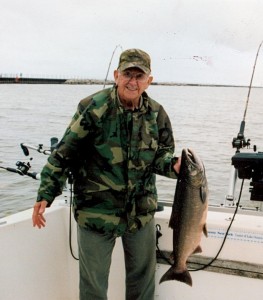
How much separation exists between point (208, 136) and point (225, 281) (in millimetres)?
19455

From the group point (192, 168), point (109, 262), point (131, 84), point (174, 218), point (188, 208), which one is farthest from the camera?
point (109, 262)

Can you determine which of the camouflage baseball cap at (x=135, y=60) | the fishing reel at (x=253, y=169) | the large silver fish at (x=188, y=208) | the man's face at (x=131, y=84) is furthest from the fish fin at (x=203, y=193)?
the fishing reel at (x=253, y=169)

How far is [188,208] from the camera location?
273 centimetres

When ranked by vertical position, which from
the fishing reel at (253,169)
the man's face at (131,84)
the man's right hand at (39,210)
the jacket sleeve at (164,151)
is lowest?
the man's right hand at (39,210)

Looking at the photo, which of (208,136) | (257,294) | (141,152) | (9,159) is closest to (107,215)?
(141,152)

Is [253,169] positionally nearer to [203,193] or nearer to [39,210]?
[203,193]

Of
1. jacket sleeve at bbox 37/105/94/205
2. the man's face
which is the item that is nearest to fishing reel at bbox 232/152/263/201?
the man's face

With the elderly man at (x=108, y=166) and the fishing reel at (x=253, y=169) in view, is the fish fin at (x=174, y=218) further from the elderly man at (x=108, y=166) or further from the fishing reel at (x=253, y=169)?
the fishing reel at (x=253, y=169)

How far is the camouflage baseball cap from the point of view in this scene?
295 centimetres

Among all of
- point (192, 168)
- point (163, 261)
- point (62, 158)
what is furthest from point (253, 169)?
point (62, 158)

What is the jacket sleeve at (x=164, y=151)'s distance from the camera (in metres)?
3.05

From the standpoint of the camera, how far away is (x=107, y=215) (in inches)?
117

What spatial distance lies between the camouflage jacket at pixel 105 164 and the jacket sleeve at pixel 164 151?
0.01 meters

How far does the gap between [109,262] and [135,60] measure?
1.45m
